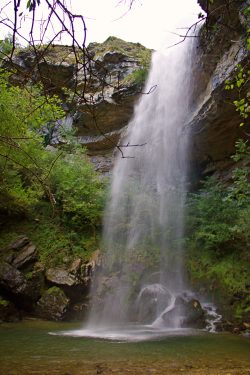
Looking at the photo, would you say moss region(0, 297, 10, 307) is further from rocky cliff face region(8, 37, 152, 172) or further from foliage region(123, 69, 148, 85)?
foliage region(123, 69, 148, 85)

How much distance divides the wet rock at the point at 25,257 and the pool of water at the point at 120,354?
228 centimetres

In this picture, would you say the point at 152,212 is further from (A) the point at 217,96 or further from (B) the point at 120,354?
(B) the point at 120,354

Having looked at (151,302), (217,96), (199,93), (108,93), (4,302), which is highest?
(108,93)

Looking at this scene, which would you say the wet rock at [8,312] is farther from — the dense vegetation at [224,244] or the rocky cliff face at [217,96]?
the rocky cliff face at [217,96]

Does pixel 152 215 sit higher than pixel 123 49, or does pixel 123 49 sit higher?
pixel 123 49

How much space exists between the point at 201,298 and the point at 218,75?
6038mm

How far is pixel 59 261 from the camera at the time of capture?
8484 millimetres

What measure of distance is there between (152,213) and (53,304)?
4.45 meters

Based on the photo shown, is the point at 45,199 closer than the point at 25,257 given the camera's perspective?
No

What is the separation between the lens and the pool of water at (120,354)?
327 cm

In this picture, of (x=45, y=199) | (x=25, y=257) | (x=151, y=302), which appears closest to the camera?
(x=151, y=302)

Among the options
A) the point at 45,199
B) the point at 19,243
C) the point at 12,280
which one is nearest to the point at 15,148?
the point at 19,243

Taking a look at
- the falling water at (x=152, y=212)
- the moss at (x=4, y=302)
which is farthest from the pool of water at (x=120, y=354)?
the falling water at (x=152, y=212)

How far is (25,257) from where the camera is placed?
26.4 ft
